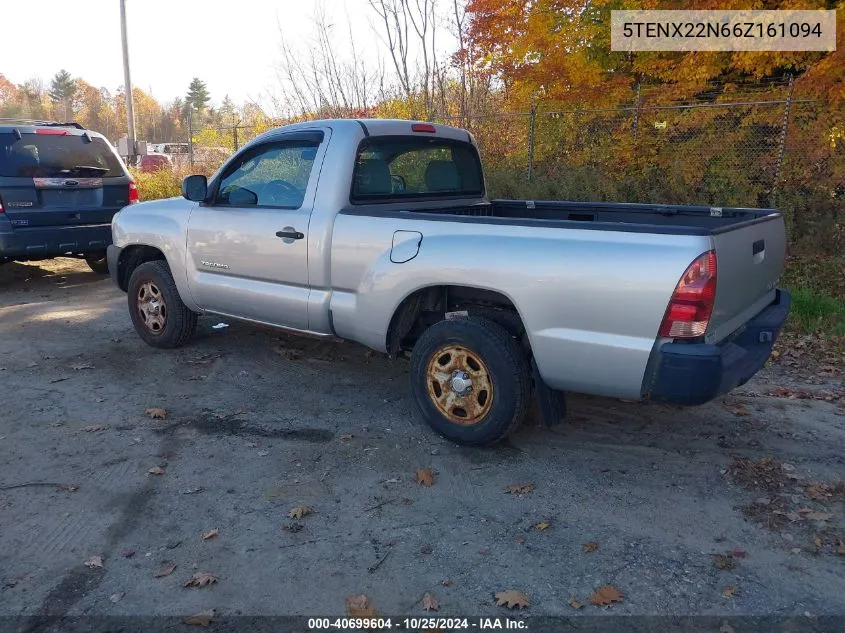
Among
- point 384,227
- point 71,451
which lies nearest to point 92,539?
point 71,451

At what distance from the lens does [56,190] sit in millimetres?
8438

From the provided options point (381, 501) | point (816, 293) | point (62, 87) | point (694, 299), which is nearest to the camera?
point (694, 299)

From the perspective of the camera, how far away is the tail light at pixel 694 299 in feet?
10.8

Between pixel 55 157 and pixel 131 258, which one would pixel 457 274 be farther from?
pixel 55 157

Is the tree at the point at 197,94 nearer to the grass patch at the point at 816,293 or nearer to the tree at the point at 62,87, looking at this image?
the tree at the point at 62,87

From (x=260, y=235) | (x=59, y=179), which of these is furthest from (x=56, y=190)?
(x=260, y=235)

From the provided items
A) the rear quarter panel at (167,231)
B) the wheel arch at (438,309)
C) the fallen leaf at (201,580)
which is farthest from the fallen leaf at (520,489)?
the rear quarter panel at (167,231)

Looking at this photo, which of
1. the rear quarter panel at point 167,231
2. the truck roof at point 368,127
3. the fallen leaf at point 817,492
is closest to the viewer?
the fallen leaf at point 817,492

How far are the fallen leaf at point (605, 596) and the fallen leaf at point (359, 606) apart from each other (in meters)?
0.89

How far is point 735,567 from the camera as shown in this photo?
3.05 meters

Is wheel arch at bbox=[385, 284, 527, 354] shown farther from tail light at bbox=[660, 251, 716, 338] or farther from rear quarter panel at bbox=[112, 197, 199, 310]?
rear quarter panel at bbox=[112, 197, 199, 310]

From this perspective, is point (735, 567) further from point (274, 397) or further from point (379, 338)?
point (274, 397)

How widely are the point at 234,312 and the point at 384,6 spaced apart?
1220cm

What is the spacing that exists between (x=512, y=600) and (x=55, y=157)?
26.3 feet
